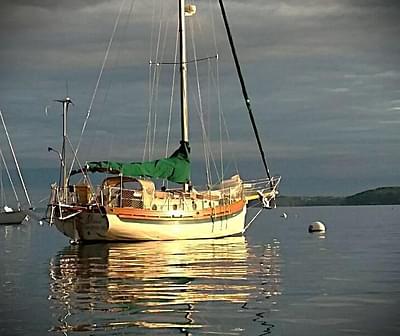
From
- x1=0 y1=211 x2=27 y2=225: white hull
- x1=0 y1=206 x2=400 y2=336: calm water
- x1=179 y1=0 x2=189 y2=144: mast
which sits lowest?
x1=0 y1=206 x2=400 y2=336: calm water

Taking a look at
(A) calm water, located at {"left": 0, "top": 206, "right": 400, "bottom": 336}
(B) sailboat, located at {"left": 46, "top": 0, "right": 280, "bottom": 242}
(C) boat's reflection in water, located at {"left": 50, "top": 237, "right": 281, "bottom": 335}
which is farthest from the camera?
(B) sailboat, located at {"left": 46, "top": 0, "right": 280, "bottom": 242}

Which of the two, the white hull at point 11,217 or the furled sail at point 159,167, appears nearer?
the furled sail at point 159,167

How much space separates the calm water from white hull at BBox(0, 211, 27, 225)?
70.9 meters

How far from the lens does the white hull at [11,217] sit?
115 m

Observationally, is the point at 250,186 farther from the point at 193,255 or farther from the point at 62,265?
the point at 62,265

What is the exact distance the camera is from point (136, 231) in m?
54.2

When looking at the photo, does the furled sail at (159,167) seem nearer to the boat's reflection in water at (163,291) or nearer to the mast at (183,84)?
the mast at (183,84)

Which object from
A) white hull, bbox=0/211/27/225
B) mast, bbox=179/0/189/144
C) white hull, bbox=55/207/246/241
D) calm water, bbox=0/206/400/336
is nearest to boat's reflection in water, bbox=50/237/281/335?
calm water, bbox=0/206/400/336

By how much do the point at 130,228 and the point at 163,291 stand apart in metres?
27.5

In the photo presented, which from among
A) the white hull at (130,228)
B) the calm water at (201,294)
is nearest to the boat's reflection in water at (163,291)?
the calm water at (201,294)

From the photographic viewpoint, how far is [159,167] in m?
55.8

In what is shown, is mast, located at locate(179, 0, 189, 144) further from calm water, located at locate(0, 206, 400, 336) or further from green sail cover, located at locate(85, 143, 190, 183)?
calm water, located at locate(0, 206, 400, 336)

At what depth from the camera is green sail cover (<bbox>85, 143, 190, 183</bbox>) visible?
177 ft

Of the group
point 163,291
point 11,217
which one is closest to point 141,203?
point 163,291
